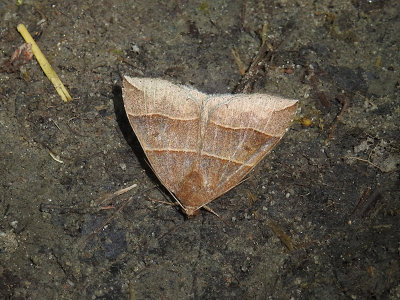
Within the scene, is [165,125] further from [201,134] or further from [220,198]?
[220,198]

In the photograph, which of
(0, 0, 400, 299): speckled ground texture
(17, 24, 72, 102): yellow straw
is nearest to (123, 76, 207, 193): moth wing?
(0, 0, 400, 299): speckled ground texture

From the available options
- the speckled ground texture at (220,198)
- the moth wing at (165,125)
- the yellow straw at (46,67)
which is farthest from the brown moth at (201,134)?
the yellow straw at (46,67)

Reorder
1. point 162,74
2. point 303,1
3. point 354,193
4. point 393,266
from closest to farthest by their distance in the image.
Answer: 1. point 393,266
2. point 354,193
3. point 162,74
4. point 303,1

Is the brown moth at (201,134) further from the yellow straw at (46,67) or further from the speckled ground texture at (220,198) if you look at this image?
the yellow straw at (46,67)

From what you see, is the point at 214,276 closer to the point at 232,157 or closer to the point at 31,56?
the point at 232,157

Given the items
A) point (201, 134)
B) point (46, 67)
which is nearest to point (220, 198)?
point (201, 134)

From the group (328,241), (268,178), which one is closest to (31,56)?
(268,178)

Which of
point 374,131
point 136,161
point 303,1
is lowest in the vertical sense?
point 374,131

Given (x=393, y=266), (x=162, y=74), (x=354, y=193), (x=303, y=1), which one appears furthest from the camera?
(x=303, y=1)
